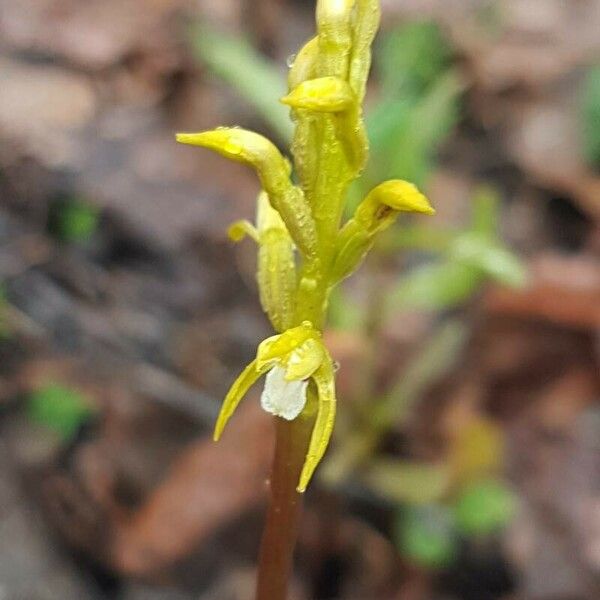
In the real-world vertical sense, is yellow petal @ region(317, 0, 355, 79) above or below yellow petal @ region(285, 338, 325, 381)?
above

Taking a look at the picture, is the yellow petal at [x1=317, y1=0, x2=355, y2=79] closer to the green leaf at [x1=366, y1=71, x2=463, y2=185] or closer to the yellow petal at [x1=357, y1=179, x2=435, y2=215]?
the yellow petal at [x1=357, y1=179, x2=435, y2=215]

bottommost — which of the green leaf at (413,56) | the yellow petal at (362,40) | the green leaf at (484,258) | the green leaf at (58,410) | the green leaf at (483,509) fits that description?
the green leaf at (483,509)

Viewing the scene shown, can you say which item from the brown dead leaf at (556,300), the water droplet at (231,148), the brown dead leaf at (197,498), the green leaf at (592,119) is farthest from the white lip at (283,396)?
the green leaf at (592,119)

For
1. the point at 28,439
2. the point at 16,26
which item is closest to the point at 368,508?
the point at 28,439

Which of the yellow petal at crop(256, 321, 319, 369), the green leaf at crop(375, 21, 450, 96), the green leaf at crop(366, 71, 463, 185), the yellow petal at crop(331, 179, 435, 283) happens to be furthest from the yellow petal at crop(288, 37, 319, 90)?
the green leaf at crop(375, 21, 450, 96)

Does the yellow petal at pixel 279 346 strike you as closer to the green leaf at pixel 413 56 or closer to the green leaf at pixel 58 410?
the green leaf at pixel 58 410

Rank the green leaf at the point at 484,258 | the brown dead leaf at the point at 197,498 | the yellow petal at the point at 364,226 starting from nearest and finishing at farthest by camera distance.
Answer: the yellow petal at the point at 364,226, the green leaf at the point at 484,258, the brown dead leaf at the point at 197,498
